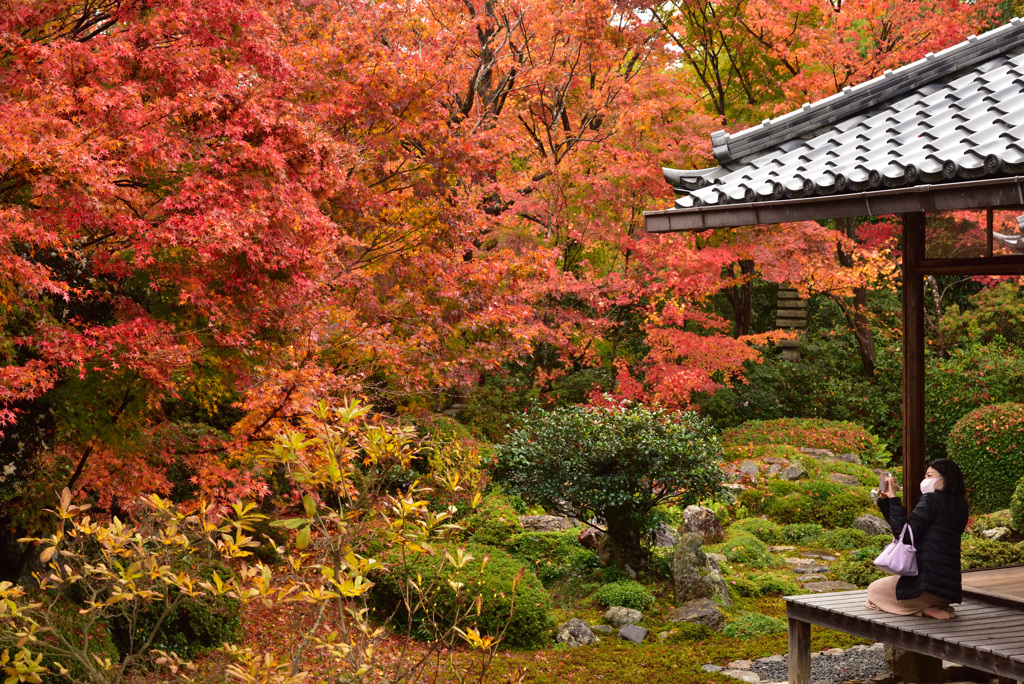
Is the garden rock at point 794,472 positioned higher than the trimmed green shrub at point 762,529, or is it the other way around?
the garden rock at point 794,472

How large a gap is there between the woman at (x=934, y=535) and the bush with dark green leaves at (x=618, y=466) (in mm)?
3704

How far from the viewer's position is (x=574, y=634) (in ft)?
24.8

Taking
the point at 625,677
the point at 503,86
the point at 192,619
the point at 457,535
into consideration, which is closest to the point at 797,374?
the point at 503,86

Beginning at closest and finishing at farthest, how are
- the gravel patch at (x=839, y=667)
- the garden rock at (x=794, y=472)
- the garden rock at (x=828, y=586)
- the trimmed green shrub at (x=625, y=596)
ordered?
the gravel patch at (x=839, y=667), the trimmed green shrub at (x=625, y=596), the garden rock at (x=828, y=586), the garden rock at (x=794, y=472)

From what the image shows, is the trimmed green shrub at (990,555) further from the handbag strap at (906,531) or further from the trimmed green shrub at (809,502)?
the trimmed green shrub at (809,502)

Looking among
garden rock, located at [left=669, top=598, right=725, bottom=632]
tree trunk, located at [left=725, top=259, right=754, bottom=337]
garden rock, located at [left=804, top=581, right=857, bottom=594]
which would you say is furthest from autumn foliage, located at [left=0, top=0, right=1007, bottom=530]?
garden rock, located at [left=804, top=581, right=857, bottom=594]

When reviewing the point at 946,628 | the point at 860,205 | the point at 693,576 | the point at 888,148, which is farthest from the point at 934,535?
the point at 693,576

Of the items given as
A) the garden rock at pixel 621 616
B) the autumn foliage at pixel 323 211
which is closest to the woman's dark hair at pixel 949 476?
the garden rock at pixel 621 616

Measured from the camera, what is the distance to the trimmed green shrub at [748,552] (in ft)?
33.2

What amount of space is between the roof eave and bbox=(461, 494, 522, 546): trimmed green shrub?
516 cm

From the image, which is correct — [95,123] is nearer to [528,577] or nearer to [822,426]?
[528,577]

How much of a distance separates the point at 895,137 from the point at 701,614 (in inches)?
184

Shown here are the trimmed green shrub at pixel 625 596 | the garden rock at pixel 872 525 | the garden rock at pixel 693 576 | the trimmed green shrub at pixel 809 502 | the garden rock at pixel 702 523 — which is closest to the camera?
the trimmed green shrub at pixel 625 596

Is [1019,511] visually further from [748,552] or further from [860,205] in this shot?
[860,205]
